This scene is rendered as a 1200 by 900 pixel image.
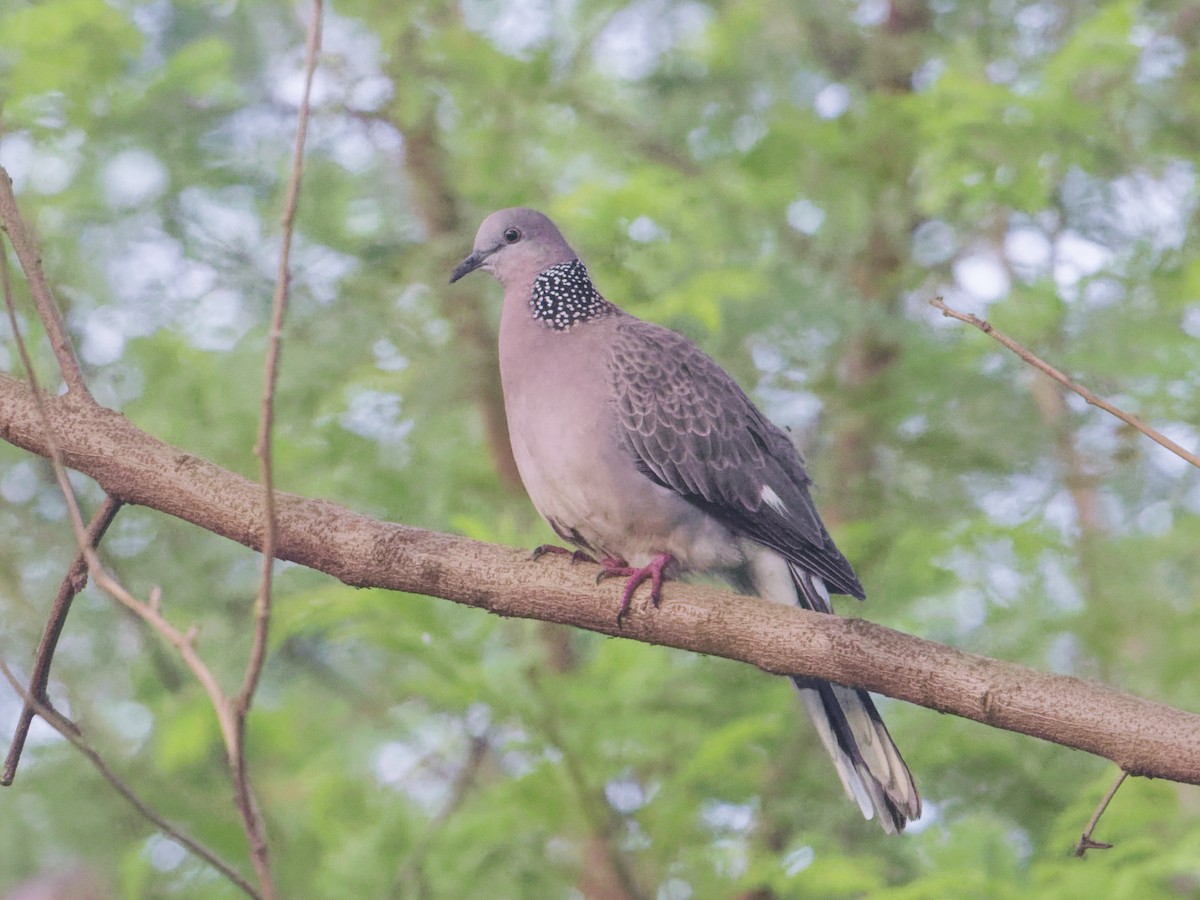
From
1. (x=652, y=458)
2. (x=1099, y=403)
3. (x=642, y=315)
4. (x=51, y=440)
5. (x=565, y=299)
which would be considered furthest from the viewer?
(x=642, y=315)

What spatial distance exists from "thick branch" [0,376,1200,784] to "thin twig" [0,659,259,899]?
0.79m

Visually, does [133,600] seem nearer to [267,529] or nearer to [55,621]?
[267,529]

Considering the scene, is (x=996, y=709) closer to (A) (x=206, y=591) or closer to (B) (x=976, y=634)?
(B) (x=976, y=634)

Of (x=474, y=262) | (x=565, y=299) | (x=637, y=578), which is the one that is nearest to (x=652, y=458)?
(x=565, y=299)

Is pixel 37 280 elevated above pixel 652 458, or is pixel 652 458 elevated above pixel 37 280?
pixel 37 280

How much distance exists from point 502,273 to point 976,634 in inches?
121

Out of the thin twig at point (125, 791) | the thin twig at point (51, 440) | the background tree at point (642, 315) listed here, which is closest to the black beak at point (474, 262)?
the background tree at point (642, 315)

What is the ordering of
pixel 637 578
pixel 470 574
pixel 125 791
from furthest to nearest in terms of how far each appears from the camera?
pixel 637 578
pixel 470 574
pixel 125 791

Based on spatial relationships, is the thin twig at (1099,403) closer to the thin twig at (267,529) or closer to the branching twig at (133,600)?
the thin twig at (267,529)

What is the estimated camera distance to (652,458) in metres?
4.05

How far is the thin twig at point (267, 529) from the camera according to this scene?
165 centimetres

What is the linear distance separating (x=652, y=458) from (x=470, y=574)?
1104 millimetres

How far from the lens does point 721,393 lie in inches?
169

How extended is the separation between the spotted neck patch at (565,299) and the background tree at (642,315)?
871 millimetres
